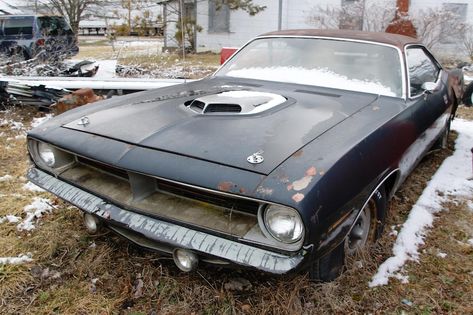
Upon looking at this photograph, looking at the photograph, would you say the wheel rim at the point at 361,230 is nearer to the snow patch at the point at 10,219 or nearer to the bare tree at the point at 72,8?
the snow patch at the point at 10,219

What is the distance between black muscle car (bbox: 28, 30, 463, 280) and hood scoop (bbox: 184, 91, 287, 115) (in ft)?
0.04

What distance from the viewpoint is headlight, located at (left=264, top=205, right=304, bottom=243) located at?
1.81m

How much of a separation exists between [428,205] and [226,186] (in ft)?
7.27

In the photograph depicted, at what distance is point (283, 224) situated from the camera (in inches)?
72.2

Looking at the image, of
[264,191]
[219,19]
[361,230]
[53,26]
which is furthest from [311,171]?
[219,19]

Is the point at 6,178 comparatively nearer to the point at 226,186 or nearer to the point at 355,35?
the point at 226,186

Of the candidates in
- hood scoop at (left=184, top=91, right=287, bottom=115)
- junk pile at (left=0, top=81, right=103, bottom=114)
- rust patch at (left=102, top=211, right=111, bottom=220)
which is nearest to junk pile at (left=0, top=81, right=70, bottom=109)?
junk pile at (left=0, top=81, right=103, bottom=114)

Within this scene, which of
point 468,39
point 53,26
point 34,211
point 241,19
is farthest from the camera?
point 241,19

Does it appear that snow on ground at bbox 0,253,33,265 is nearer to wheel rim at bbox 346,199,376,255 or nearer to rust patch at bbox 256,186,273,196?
rust patch at bbox 256,186,273,196

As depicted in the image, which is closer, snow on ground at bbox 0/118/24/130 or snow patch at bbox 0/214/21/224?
snow patch at bbox 0/214/21/224

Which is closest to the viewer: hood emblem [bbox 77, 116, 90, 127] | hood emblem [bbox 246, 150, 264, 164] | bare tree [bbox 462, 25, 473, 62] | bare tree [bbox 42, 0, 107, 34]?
hood emblem [bbox 246, 150, 264, 164]

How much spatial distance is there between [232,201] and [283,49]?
6.46 feet

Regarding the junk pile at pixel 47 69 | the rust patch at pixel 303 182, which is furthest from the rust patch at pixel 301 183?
the junk pile at pixel 47 69

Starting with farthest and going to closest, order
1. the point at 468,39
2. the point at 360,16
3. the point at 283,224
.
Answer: the point at 360,16 → the point at 468,39 → the point at 283,224
